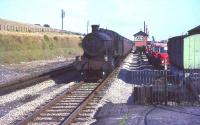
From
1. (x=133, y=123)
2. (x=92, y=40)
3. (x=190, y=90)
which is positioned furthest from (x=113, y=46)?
(x=133, y=123)

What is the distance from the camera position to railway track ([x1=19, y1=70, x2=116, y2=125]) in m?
12.2

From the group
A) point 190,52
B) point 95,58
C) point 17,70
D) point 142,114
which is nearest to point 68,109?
point 142,114

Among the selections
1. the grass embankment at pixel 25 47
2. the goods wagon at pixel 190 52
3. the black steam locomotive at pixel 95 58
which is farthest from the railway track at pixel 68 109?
the grass embankment at pixel 25 47

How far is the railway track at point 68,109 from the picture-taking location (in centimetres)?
1220

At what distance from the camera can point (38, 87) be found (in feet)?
68.5

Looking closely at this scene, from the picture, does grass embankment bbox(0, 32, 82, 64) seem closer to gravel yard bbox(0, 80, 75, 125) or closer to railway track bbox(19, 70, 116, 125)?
gravel yard bbox(0, 80, 75, 125)

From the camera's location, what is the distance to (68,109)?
1424cm

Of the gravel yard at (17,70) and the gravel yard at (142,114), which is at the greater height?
the gravel yard at (17,70)

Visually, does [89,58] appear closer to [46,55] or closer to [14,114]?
[14,114]

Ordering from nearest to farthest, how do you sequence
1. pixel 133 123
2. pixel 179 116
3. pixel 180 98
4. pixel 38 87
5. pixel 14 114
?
pixel 133 123 < pixel 179 116 < pixel 14 114 < pixel 180 98 < pixel 38 87

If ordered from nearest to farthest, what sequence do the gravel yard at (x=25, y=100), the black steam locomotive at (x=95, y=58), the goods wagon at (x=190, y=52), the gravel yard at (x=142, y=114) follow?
the gravel yard at (x=142, y=114)
the gravel yard at (x=25, y=100)
the goods wagon at (x=190, y=52)
the black steam locomotive at (x=95, y=58)

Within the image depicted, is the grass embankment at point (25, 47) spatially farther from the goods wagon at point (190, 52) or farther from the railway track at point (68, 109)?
the railway track at point (68, 109)

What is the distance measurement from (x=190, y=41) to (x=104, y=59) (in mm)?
4867

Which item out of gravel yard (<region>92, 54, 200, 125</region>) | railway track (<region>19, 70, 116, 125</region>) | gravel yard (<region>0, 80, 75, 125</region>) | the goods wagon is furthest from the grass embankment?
gravel yard (<region>92, 54, 200, 125</region>)
